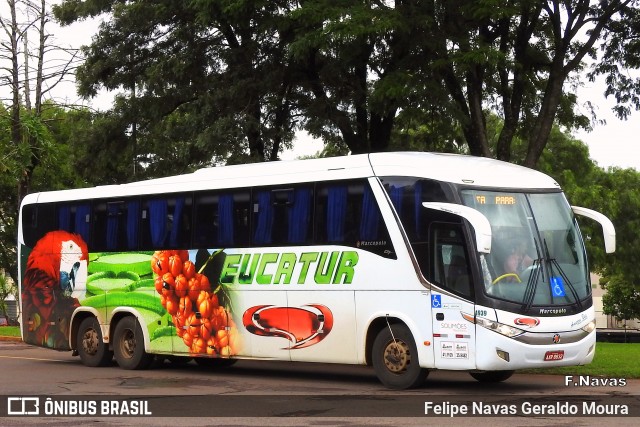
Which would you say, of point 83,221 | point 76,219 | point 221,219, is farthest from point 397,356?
point 76,219

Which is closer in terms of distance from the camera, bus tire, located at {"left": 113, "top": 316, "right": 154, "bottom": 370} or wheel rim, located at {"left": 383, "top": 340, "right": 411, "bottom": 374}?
wheel rim, located at {"left": 383, "top": 340, "right": 411, "bottom": 374}

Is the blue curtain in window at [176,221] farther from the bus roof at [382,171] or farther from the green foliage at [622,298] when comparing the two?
the green foliage at [622,298]

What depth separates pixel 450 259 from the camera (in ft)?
54.2

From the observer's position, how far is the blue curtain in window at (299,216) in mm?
18562

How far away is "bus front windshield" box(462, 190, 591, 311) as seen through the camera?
16234 mm

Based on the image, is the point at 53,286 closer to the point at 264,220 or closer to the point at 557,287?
the point at 264,220

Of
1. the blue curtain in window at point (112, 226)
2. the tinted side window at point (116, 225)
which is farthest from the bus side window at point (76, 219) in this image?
the blue curtain in window at point (112, 226)

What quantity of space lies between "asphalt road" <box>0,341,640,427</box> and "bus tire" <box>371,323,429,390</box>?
23 centimetres

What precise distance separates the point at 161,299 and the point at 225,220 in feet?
7.69

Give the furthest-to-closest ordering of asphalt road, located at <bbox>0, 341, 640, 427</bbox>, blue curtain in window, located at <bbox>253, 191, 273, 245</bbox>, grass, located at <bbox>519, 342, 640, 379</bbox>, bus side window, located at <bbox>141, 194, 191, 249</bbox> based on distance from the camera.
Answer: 1. bus side window, located at <bbox>141, 194, 191, 249</bbox>
2. blue curtain in window, located at <bbox>253, 191, 273, 245</bbox>
3. grass, located at <bbox>519, 342, 640, 379</bbox>
4. asphalt road, located at <bbox>0, 341, 640, 427</bbox>

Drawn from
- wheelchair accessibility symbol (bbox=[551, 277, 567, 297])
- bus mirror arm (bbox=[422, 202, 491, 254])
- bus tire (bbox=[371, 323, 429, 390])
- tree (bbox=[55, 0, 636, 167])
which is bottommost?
bus tire (bbox=[371, 323, 429, 390])

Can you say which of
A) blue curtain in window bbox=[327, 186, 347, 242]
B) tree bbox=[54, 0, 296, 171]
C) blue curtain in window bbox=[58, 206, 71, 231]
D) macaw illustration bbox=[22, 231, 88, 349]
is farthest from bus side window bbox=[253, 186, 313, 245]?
tree bbox=[54, 0, 296, 171]

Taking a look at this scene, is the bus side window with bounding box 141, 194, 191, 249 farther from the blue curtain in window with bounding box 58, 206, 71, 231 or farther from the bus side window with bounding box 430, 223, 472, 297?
the bus side window with bounding box 430, 223, 472, 297

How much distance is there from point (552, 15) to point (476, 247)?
37.0 feet
